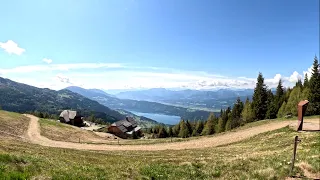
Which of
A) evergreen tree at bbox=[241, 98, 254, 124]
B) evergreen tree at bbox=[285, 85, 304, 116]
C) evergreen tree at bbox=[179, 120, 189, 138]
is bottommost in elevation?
evergreen tree at bbox=[179, 120, 189, 138]

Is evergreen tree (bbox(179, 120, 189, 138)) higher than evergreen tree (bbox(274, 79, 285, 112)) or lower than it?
lower

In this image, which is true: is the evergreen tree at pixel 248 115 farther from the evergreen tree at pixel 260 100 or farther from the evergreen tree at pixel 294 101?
the evergreen tree at pixel 294 101

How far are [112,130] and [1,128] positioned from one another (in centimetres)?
8560

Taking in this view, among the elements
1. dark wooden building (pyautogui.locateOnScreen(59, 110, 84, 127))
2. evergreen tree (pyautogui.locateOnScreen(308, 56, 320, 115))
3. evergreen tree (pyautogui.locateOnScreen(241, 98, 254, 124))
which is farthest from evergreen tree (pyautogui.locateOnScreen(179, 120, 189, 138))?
evergreen tree (pyautogui.locateOnScreen(308, 56, 320, 115))

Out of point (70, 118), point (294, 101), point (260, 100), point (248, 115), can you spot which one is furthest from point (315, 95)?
point (70, 118)

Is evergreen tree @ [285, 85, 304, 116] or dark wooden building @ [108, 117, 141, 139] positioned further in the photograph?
dark wooden building @ [108, 117, 141, 139]

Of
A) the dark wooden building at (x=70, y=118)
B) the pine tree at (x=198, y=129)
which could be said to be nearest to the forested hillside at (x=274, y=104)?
the pine tree at (x=198, y=129)

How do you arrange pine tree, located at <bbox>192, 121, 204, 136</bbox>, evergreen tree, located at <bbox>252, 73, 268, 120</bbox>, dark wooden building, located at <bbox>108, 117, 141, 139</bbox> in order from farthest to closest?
pine tree, located at <bbox>192, 121, 204, 136</bbox>
dark wooden building, located at <bbox>108, 117, 141, 139</bbox>
evergreen tree, located at <bbox>252, 73, 268, 120</bbox>

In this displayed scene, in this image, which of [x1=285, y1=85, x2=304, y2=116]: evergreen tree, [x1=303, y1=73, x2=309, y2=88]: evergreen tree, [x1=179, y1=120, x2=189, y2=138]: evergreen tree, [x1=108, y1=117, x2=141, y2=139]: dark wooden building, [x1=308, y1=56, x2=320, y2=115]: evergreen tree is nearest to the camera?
[x1=308, y1=56, x2=320, y2=115]: evergreen tree

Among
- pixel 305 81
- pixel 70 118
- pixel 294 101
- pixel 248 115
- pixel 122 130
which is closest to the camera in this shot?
pixel 294 101

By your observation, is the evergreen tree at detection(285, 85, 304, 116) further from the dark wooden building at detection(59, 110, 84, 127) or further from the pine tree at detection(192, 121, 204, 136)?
the dark wooden building at detection(59, 110, 84, 127)

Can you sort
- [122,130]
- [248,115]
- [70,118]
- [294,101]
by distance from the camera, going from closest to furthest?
[294,101]
[248,115]
[122,130]
[70,118]

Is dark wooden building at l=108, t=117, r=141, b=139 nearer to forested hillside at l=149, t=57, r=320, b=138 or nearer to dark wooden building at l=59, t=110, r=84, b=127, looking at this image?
dark wooden building at l=59, t=110, r=84, b=127

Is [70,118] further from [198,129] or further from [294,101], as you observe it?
[294,101]
